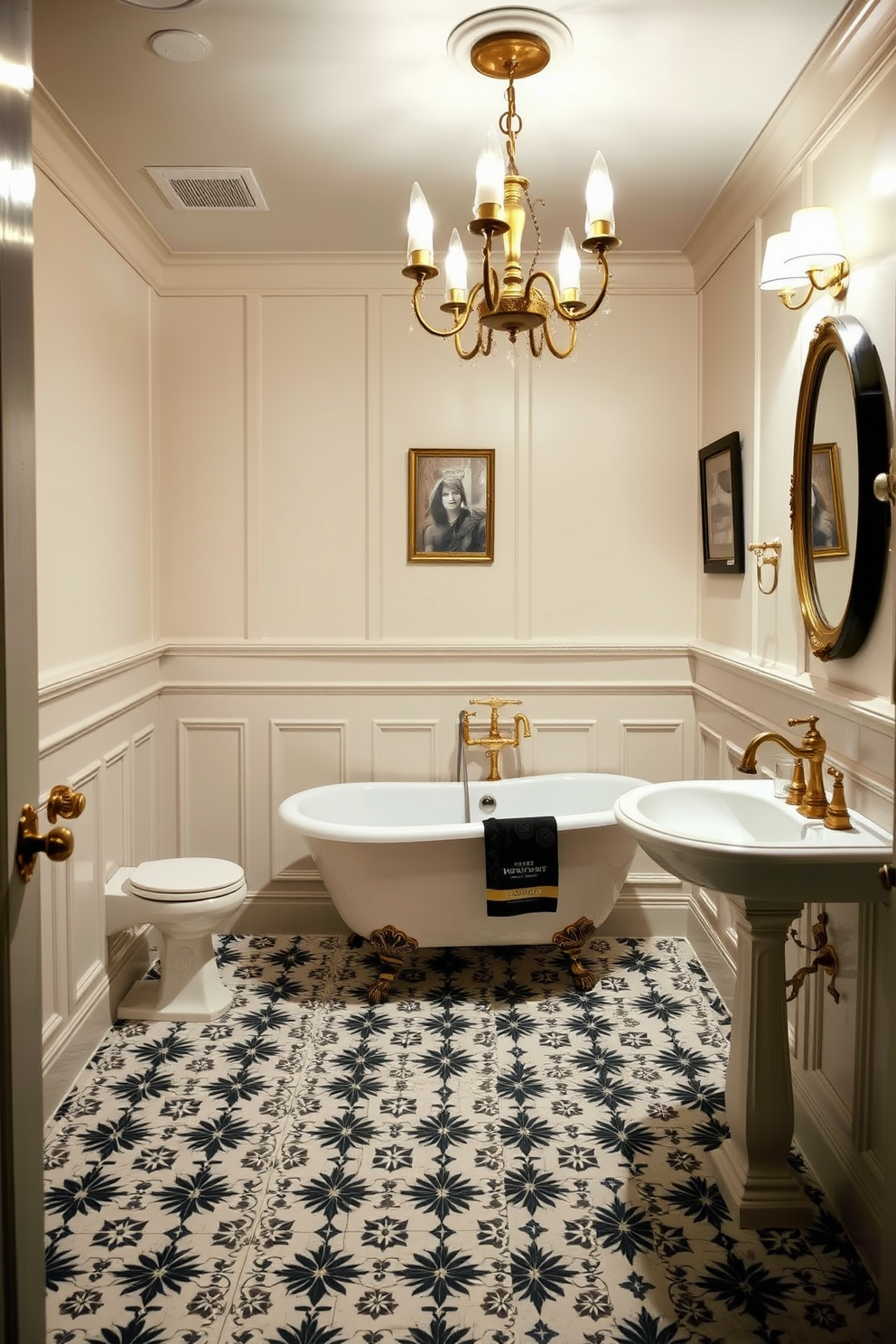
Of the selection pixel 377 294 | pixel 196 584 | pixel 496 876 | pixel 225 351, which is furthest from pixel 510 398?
pixel 496 876

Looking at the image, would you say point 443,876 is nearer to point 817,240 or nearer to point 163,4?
point 817,240

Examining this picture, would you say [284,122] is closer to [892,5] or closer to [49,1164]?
[892,5]

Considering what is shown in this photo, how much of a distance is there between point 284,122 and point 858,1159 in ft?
9.62

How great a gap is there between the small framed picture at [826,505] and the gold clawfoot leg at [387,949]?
1807 mm

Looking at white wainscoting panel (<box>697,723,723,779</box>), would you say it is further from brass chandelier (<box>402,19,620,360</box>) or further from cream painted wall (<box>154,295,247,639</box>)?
cream painted wall (<box>154,295,247,639</box>)

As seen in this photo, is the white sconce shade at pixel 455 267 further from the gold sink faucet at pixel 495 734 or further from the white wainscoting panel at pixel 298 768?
the white wainscoting panel at pixel 298 768

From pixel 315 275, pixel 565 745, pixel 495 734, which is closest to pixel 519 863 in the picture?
pixel 495 734

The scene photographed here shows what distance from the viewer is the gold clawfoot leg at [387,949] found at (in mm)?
3354

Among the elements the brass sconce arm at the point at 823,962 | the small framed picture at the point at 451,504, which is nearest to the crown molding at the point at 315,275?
the small framed picture at the point at 451,504

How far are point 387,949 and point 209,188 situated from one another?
255 centimetres

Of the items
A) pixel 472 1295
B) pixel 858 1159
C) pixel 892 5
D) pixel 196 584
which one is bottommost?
pixel 472 1295

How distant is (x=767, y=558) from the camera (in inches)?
118

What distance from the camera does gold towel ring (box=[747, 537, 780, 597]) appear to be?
2.95 meters

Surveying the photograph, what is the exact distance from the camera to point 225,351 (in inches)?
154
